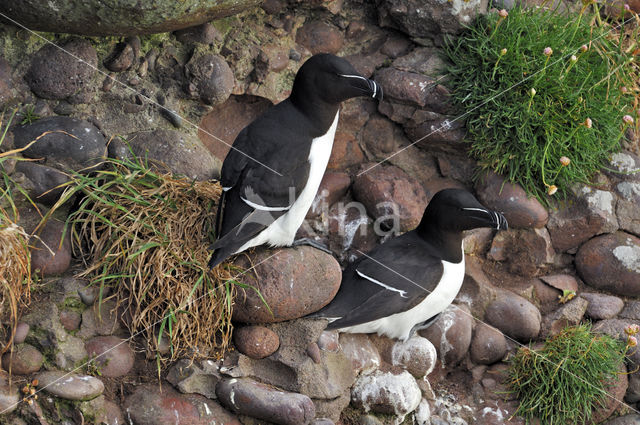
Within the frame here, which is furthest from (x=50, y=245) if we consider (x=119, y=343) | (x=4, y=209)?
(x=119, y=343)

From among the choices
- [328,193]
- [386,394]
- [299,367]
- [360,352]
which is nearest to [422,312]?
[360,352]

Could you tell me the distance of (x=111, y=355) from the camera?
10.4ft

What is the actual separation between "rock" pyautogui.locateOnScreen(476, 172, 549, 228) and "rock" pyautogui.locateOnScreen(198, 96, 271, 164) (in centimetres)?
146

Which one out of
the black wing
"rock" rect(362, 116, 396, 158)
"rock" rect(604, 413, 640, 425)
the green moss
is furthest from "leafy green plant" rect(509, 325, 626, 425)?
the green moss

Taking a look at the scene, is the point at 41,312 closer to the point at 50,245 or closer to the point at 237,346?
the point at 50,245

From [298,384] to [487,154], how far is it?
6.06 ft

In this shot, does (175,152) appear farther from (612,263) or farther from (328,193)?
(612,263)

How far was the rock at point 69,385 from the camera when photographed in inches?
115

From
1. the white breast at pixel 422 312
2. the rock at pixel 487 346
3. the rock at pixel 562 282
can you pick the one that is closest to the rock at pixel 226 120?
the white breast at pixel 422 312

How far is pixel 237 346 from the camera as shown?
3.43 meters

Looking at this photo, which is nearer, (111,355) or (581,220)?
(111,355)

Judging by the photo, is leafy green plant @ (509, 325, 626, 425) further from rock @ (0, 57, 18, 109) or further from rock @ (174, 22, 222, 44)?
rock @ (0, 57, 18, 109)

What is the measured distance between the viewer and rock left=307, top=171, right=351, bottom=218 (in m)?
4.33

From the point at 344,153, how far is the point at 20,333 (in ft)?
7.33
